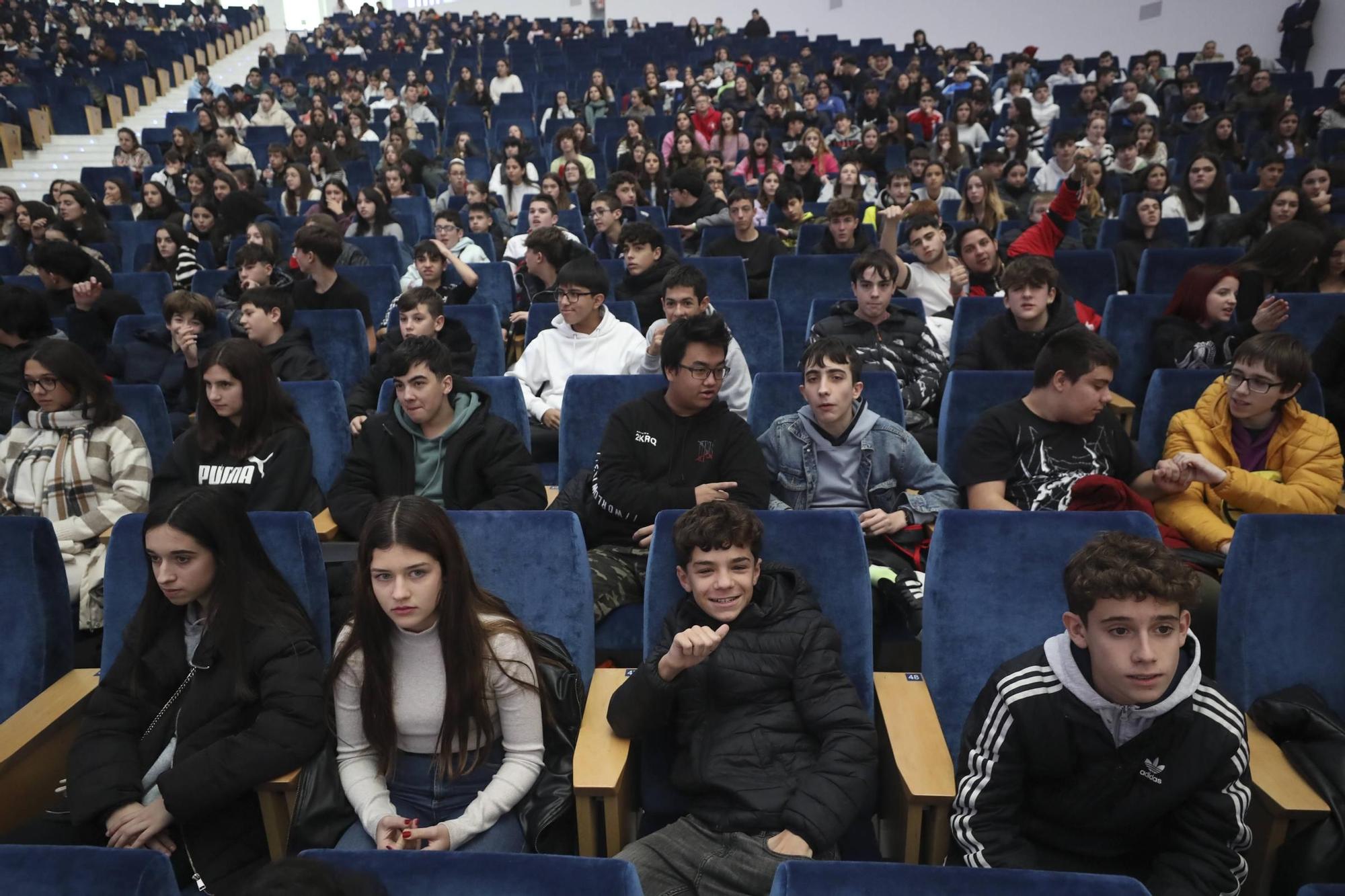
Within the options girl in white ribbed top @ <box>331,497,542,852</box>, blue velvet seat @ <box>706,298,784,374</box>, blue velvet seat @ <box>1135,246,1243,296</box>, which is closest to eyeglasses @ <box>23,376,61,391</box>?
girl in white ribbed top @ <box>331,497,542,852</box>

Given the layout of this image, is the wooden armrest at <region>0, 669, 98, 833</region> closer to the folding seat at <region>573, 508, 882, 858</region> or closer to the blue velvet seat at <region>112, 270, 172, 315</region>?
the folding seat at <region>573, 508, 882, 858</region>

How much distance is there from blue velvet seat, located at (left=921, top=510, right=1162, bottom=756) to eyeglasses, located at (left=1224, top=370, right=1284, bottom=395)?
69cm

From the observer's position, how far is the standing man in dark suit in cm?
880

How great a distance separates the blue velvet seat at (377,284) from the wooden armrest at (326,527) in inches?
78.2

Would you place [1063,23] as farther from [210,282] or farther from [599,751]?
[599,751]

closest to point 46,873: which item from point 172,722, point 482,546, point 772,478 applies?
point 172,722

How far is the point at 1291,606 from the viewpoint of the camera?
5.39 ft

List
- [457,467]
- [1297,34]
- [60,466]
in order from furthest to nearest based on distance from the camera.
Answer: [1297,34] → [60,466] → [457,467]

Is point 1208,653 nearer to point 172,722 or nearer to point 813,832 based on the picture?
point 813,832

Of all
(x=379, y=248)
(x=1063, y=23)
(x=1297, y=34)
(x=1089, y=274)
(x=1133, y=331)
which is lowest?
(x=1133, y=331)

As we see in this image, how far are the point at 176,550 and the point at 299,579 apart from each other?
0.80 feet

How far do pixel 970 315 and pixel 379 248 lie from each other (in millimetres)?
3066

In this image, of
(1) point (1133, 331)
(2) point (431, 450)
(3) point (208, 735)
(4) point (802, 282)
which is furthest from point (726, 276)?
(3) point (208, 735)

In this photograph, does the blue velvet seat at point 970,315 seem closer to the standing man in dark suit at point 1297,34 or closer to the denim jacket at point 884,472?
the denim jacket at point 884,472
